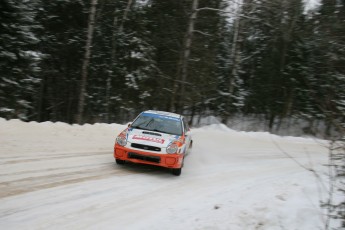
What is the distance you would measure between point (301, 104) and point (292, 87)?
1690 mm

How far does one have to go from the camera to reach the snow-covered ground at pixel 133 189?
6500 mm

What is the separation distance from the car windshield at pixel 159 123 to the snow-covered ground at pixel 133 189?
1180 millimetres

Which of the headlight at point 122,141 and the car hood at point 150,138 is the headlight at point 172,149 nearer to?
the car hood at point 150,138

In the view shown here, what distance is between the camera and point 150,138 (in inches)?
409

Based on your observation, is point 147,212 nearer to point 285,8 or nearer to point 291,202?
point 291,202

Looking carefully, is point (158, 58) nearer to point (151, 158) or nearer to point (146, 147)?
point (146, 147)

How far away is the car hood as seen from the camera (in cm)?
1022

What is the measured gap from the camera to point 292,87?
33094mm

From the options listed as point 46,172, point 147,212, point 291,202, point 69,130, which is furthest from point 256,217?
point 69,130

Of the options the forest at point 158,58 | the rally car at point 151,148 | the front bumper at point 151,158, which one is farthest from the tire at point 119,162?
the forest at point 158,58

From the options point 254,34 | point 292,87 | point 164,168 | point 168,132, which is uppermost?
point 254,34

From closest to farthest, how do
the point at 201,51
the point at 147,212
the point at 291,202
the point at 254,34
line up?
1. the point at 147,212
2. the point at 291,202
3. the point at 201,51
4. the point at 254,34

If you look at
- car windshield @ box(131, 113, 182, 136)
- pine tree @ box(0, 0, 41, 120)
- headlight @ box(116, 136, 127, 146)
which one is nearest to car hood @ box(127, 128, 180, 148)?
headlight @ box(116, 136, 127, 146)

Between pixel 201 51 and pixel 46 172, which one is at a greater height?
pixel 201 51
